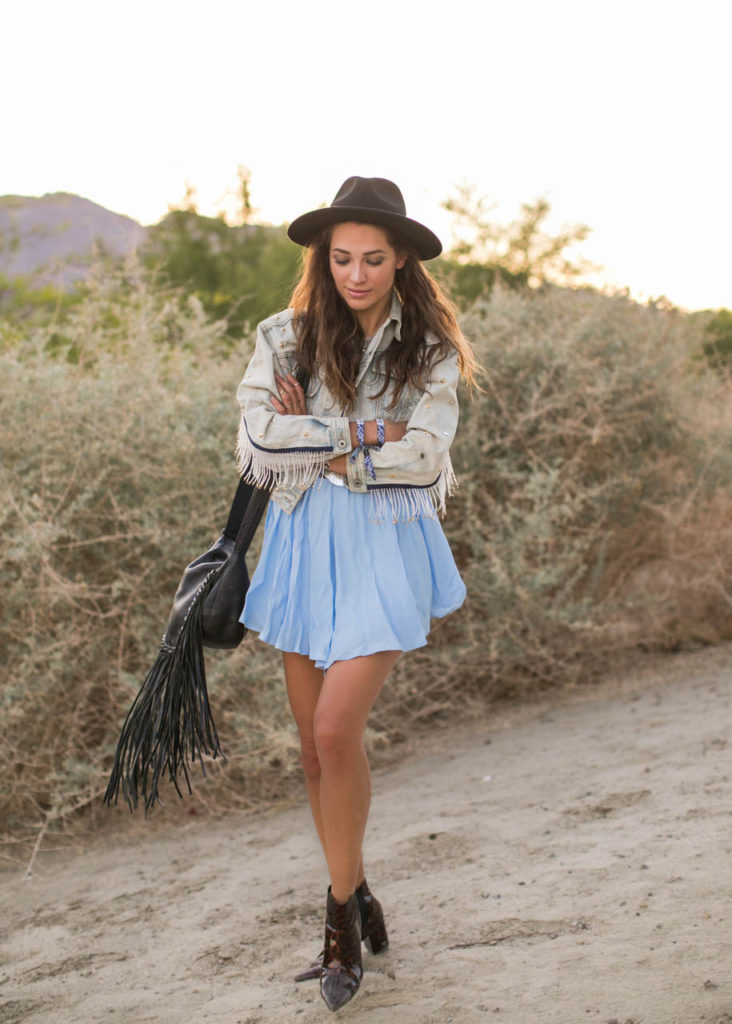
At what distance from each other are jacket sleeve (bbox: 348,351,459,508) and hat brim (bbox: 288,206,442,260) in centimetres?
36

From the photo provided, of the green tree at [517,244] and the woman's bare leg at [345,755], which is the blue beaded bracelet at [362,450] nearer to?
the woman's bare leg at [345,755]

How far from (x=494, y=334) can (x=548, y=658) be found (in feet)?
6.17

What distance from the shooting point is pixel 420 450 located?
8.11ft

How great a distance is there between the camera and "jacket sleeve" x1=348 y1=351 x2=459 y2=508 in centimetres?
247

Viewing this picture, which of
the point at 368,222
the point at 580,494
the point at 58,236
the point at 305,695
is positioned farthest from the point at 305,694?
the point at 58,236

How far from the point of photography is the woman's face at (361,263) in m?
2.58

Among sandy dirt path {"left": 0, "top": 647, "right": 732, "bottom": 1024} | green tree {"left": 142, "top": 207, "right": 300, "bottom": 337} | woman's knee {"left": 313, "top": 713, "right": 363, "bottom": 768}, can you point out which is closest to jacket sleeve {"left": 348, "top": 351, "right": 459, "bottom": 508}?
woman's knee {"left": 313, "top": 713, "right": 363, "bottom": 768}

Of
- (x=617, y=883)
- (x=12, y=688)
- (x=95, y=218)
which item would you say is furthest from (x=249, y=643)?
(x=95, y=218)

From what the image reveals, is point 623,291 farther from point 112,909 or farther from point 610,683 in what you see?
point 112,909

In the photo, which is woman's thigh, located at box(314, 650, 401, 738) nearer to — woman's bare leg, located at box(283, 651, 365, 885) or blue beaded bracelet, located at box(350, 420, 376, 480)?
woman's bare leg, located at box(283, 651, 365, 885)

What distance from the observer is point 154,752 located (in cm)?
267

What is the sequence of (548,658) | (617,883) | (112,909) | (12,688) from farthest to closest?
(548,658) < (12,688) < (112,909) < (617,883)

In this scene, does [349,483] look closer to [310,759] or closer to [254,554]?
[310,759]

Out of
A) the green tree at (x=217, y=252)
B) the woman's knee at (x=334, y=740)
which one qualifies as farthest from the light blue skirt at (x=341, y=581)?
the green tree at (x=217, y=252)
